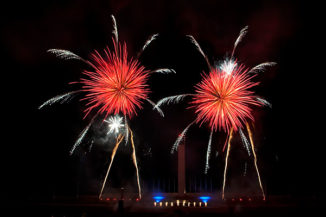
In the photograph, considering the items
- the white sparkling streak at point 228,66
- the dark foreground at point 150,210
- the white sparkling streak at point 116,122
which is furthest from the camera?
the white sparkling streak at point 116,122

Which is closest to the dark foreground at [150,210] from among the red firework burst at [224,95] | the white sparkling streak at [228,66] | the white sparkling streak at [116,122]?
the red firework burst at [224,95]

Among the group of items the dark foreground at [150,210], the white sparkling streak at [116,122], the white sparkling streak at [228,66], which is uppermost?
the white sparkling streak at [228,66]

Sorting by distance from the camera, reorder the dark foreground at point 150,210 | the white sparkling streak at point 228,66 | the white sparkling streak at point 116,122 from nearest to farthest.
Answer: the dark foreground at point 150,210
the white sparkling streak at point 228,66
the white sparkling streak at point 116,122

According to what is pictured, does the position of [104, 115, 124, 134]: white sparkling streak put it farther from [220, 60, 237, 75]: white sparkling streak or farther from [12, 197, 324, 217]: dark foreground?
[220, 60, 237, 75]: white sparkling streak

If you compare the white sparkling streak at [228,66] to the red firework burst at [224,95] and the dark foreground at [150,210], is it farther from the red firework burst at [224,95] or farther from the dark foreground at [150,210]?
the dark foreground at [150,210]

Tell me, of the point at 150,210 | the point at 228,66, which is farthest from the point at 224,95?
the point at 150,210

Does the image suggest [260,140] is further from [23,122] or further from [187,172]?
[23,122]

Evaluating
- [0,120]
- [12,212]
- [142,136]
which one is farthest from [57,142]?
[12,212]

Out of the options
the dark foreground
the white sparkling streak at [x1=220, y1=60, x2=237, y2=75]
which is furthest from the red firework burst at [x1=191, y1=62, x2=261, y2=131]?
the dark foreground
